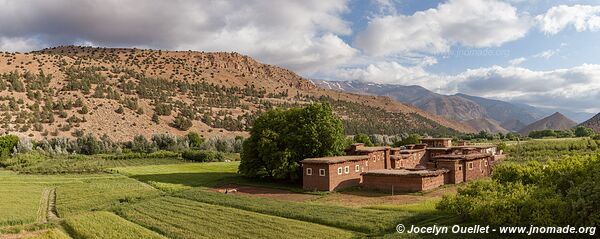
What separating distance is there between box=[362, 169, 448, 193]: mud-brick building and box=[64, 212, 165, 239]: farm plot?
22849 mm

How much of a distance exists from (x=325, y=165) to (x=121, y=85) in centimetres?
9833

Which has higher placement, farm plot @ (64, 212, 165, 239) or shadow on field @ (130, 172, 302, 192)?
shadow on field @ (130, 172, 302, 192)

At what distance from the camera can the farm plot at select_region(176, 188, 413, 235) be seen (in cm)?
2617

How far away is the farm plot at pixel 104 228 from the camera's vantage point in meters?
27.4

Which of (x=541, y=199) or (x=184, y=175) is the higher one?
(x=541, y=199)

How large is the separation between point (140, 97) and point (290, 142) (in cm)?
8626

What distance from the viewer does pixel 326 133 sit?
1989 inches

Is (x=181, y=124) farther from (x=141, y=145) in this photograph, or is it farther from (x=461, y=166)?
(x=461, y=166)

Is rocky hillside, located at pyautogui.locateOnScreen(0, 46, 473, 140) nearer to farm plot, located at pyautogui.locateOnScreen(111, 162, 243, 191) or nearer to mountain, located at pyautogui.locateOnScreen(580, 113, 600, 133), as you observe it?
farm plot, located at pyautogui.locateOnScreen(111, 162, 243, 191)

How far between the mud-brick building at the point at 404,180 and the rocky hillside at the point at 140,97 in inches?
2927

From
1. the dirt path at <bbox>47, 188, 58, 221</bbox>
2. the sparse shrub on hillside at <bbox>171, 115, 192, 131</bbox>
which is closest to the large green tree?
the dirt path at <bbox>47, 188, 58, 221</bbox>

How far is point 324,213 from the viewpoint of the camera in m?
30.2

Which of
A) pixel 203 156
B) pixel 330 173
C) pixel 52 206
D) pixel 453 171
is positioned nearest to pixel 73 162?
pixel 203 156

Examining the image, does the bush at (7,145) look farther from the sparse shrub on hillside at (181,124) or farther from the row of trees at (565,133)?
the row of trees at (565,133)
